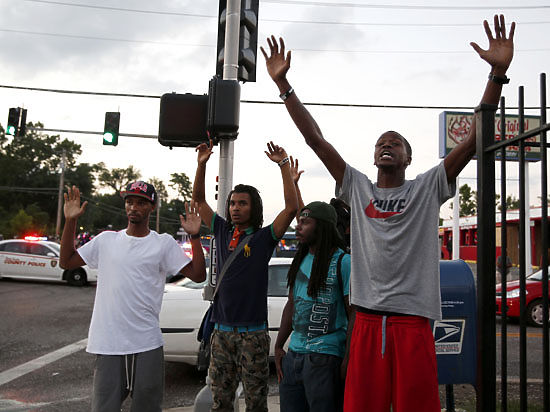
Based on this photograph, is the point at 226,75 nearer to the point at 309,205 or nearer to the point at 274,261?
the point at 309,205

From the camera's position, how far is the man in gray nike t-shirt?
225cm

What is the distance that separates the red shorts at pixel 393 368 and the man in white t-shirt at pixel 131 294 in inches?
50.7

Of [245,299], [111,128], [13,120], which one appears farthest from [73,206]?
[13,120]

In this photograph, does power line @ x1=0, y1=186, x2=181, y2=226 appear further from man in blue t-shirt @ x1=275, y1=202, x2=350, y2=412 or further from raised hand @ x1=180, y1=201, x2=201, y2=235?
man in blue t-shirt @ x1=275, y1=202, x2=350, y2=412

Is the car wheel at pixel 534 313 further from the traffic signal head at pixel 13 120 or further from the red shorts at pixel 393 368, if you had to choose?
the traffic signal head at pixel 13 120

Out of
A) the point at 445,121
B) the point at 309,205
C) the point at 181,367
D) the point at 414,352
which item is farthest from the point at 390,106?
the point at 414,352

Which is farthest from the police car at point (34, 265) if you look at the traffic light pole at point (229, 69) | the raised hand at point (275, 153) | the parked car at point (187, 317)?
the raised hand at point (275, 153)

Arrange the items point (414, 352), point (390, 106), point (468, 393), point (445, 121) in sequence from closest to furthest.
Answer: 1. point (414, 352)
2. point (468, 393)
3. point (390, 106)
4. point (445, 121)

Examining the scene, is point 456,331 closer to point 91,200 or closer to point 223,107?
point 223,107

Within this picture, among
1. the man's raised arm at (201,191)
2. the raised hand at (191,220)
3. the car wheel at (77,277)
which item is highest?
the man's raised arm at (201,191)

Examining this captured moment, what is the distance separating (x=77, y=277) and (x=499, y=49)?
661 inches

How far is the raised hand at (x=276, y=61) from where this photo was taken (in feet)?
9.30

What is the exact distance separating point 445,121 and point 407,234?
18.0 meters

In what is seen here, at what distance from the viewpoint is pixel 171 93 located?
4602 mm
